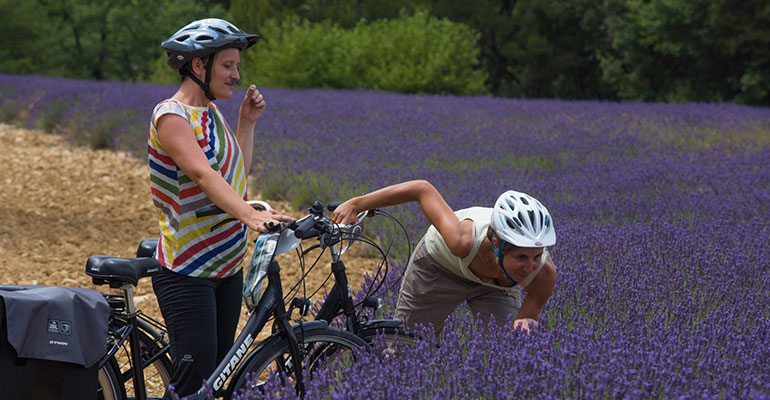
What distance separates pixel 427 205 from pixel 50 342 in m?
1.19

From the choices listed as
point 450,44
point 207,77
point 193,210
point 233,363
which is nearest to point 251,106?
point 207,77

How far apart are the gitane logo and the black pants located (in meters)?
0.10

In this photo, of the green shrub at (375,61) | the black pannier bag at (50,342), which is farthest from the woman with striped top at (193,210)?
the green shrub at (375,61)

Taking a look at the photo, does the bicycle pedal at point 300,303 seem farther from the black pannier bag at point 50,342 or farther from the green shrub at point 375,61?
the green shrub at point 375,61

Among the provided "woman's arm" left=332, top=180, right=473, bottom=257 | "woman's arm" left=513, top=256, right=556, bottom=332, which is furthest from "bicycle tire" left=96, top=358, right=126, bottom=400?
"woman's arm" left=513, top=256, right=556, bottom=332

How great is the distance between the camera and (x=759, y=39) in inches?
803

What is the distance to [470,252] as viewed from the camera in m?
2.57

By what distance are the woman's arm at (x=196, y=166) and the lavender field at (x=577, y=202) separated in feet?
1.72

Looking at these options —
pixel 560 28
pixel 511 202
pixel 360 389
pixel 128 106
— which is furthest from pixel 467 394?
pixel 560 28

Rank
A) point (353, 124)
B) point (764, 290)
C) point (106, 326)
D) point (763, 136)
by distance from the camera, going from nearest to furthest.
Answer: point (106, 326) < point (764, 290) < point (763, 136) < point (353, 124)

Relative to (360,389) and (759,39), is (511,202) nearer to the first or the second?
(360,389)

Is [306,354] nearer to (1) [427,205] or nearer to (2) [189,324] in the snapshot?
(2) [189,324]

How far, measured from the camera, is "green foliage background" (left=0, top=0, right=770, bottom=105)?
20.7m

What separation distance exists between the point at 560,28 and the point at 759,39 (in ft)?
33.9
